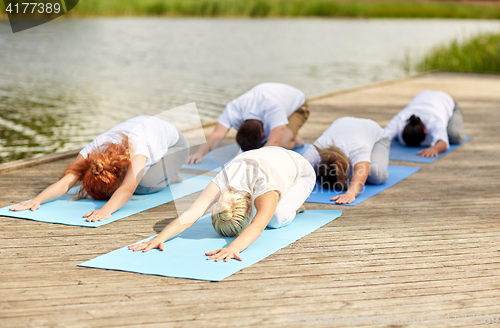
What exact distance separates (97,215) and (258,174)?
1.05 meters

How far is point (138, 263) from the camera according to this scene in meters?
2.61

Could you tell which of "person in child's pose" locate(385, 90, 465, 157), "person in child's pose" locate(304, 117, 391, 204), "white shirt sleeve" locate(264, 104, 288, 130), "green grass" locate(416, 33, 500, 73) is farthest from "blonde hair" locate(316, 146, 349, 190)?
"green grass" locate(416, 33, 500, 73)

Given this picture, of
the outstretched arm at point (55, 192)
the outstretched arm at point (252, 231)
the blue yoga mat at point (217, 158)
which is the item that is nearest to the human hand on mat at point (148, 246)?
the outstretched arm at point (252, 231)

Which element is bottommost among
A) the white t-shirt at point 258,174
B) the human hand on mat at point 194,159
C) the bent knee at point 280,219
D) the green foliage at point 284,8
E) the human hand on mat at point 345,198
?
the green foliage at point 284,8

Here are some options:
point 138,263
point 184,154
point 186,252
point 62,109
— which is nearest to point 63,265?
point 138,263

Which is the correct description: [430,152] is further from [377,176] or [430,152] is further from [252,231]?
[252,231]

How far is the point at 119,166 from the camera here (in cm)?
336

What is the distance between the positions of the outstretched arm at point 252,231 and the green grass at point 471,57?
11.6 metres

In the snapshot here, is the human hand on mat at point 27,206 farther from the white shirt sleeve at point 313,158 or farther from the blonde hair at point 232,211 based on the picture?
the white shirt sleeve at point 313,158

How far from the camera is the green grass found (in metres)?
12.9

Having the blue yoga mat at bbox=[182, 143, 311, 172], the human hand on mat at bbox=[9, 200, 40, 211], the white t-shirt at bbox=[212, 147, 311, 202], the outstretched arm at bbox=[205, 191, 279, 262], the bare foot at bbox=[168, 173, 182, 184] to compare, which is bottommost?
the blue yoga mat at bbox=[182, 143, 311, 172]

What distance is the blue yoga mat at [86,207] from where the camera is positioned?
3.26 meters

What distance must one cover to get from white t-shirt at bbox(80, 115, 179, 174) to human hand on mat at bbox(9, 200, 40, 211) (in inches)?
16.1

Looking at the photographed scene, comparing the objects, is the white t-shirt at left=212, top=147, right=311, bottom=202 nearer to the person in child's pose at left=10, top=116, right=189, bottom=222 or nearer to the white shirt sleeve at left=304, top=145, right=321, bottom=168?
the person in child's pose at left=10, top=116, right=189, bottom=222
